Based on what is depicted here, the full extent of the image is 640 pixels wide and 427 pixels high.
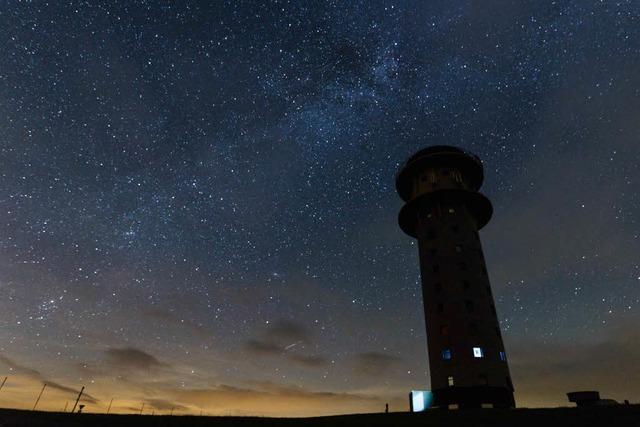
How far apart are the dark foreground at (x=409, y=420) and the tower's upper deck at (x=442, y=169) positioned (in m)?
29.3

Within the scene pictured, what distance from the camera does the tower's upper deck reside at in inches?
2008

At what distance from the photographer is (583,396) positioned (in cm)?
3769

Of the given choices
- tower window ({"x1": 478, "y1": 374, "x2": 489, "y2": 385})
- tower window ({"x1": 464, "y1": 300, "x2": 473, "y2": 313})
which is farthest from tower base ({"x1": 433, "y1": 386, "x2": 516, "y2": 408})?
tower window ({"x1": 464, "y1": 300, "x2": 473, "y2": 313})

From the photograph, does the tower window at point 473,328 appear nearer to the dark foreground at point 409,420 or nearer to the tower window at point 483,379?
the tower window at point 483,379

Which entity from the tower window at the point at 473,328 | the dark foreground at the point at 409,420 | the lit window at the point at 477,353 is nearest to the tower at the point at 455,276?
the lit window at the point at 477,353

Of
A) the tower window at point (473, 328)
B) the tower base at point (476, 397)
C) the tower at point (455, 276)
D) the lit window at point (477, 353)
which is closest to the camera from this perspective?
the tower base at point (476, 397)

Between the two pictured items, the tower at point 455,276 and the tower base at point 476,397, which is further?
the tower at point 455,276

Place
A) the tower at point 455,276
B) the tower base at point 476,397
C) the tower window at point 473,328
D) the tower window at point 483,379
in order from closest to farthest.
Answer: the tower base at point 476,397, the tower window at point 483,379, the tower at point 455,276, the tower window at point 473,328

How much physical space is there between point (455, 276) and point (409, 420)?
20871 millimetres

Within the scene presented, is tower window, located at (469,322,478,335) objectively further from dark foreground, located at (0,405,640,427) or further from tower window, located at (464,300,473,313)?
dark foreground, located at (0,405,640,427)

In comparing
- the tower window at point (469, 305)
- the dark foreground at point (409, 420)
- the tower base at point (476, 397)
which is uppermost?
the tower window at point (469, 305)

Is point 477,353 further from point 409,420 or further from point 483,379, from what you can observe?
point 409,420

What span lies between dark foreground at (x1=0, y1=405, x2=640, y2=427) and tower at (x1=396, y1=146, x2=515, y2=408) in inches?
395

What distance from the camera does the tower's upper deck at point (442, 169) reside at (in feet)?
167
